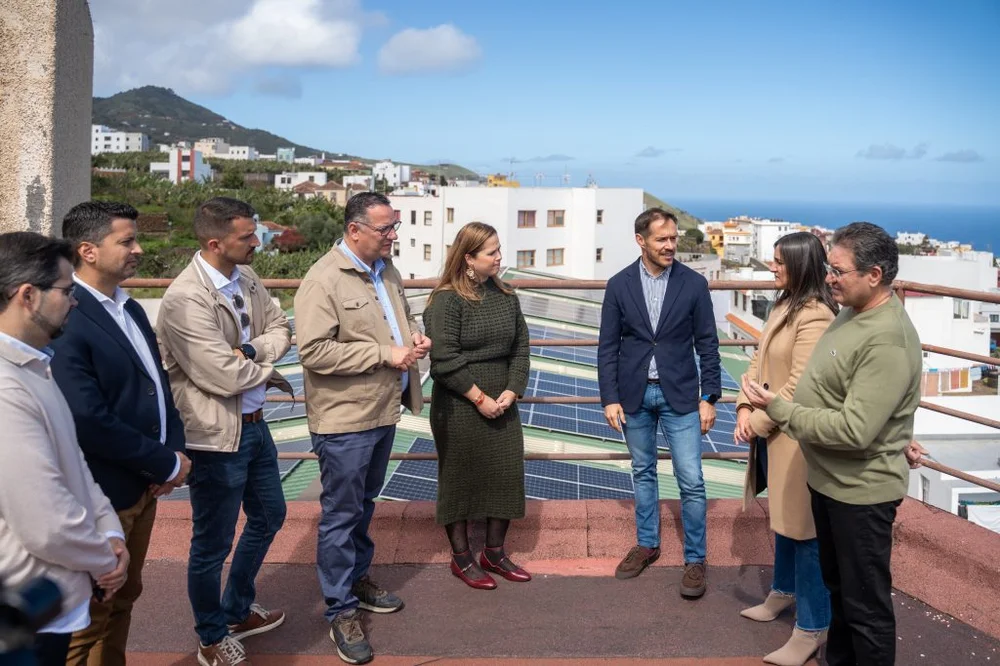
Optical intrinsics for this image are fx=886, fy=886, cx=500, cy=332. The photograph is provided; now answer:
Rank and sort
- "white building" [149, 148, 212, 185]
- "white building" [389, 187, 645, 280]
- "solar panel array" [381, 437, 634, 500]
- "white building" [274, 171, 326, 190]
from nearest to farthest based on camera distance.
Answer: "solar panel array" [381, 437, 634, 500] → "white building" [389, 187, 645, 280] → "white building" [149, 148, 212, 185] → "white building" [274, 171, 326, 190]

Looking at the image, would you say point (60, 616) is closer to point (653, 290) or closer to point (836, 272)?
point (836, 272)

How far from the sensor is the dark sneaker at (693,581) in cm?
432

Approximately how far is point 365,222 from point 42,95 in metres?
1.80

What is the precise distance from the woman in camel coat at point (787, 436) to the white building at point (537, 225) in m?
54.9

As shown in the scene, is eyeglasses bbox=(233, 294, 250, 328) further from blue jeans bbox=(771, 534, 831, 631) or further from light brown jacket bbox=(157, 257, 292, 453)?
blue jeans bbox=(771, 534, 831, 631)

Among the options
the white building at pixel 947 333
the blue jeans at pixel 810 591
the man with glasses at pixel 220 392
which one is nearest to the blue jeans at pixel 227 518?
the man with glasses at pixel 220 392

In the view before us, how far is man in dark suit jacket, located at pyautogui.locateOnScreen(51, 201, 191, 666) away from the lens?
282cm

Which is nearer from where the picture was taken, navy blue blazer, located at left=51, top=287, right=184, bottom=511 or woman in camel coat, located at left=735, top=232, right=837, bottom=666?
navy blue blazer, located at left=51, top=287, right=184, bottom=511

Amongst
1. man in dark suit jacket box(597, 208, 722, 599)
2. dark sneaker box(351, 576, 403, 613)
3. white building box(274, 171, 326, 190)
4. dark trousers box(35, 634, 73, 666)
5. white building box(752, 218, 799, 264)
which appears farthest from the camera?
white building box(274, 171, 326, 190)

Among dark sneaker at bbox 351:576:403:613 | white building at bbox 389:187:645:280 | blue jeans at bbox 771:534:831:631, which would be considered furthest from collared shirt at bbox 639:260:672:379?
white building at bbox 389:187:645:280

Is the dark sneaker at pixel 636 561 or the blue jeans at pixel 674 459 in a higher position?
the blue jeans at pixel 674 459

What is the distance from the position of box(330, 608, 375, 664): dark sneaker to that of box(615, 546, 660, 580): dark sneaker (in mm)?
1408

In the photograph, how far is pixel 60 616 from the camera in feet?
7.55

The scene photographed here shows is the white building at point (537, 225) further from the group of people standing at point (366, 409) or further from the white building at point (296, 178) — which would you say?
the white building at point (296, 178)
